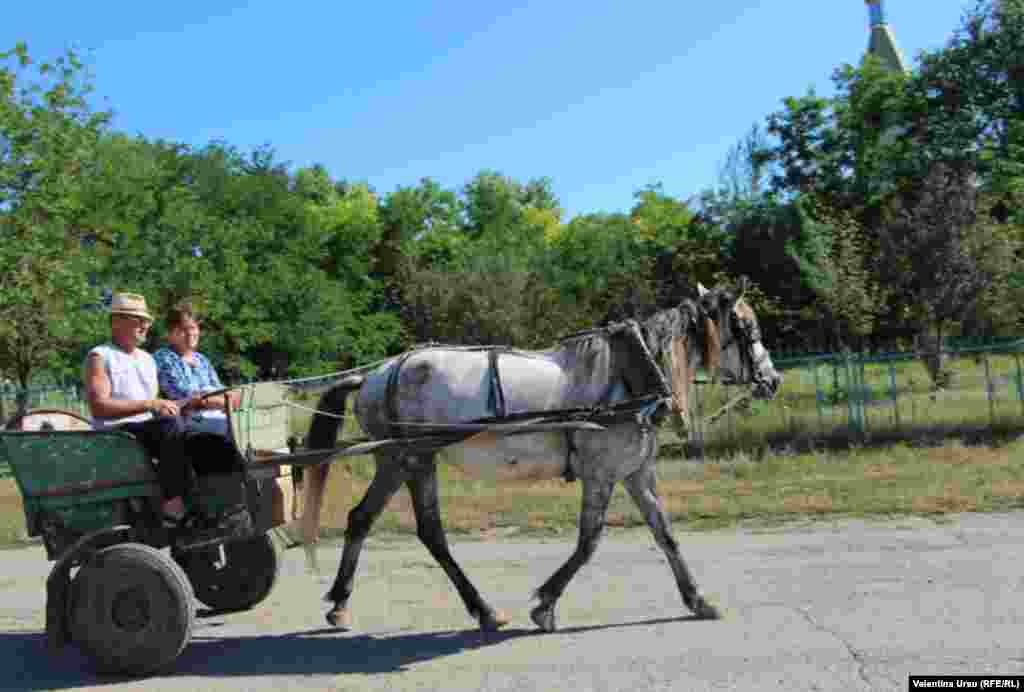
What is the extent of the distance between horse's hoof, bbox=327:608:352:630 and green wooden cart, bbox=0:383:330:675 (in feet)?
2.29

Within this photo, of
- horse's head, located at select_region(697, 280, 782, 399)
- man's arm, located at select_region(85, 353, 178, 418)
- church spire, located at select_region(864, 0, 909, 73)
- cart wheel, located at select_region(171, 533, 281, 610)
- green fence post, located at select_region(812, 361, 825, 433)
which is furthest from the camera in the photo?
church spire, located at select_region(864, 0, 909, 73)

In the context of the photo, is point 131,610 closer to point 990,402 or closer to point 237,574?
point 237,574

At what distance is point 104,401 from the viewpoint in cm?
538

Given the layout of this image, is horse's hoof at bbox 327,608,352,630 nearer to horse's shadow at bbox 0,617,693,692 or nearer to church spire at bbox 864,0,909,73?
horse's shadow at bbox 0,617,693,692

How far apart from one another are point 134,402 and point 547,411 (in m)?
2.48

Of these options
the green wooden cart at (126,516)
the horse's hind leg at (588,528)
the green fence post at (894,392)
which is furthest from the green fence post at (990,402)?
the green wooden cart at (126,516)

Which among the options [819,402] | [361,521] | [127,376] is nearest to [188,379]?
[127,376]

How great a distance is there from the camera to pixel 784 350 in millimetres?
22781

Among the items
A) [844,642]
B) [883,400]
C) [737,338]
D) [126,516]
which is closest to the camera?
[844,642]

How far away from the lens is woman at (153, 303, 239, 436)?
5.70m

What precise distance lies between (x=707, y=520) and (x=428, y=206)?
47758 millimetres

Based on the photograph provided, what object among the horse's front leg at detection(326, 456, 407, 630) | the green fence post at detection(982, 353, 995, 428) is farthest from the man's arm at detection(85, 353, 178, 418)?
the green fence post at detection(982, 353, 995, 428)

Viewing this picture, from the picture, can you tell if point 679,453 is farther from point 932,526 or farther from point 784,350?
point 784,350

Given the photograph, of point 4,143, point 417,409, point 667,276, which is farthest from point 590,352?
point 667,276
